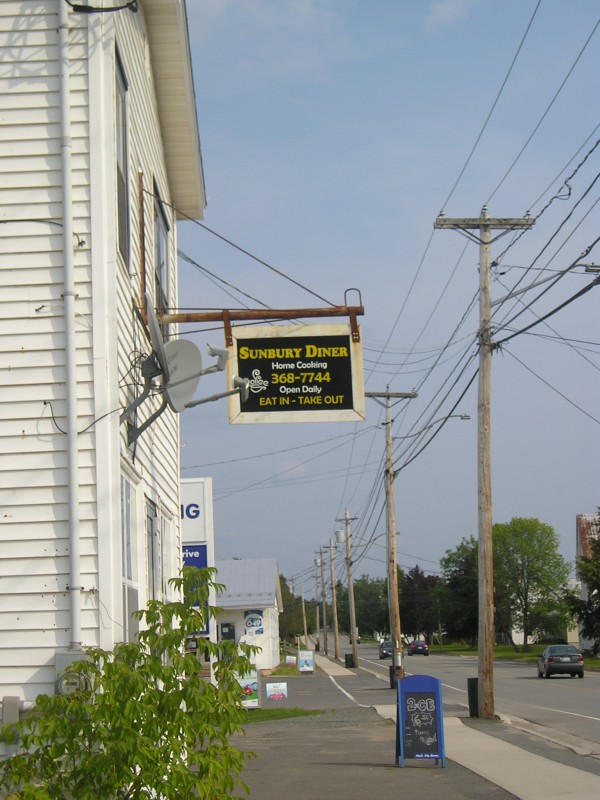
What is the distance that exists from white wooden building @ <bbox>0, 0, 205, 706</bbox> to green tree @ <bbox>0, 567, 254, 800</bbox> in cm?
99

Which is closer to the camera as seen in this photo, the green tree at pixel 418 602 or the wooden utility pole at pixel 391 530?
the wooden utility pole at pixel 391 530

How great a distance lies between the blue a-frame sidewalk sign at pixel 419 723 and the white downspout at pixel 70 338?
7318mm

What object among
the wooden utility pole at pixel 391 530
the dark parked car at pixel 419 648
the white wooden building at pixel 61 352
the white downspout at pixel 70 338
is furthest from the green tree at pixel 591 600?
the white downspout at pixel 70 338

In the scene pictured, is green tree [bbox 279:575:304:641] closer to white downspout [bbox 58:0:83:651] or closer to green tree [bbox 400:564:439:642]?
green tree [bbox 400:564:439:642]

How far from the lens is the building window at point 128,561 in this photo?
28.9 ft

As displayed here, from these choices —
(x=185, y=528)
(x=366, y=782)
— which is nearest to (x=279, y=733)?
(x=185, y=528)

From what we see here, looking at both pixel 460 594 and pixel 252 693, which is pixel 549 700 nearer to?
pixel 252 693

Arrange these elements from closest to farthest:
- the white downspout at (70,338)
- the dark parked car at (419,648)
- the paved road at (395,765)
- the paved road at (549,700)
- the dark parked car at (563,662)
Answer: the white downspout at (70,338) → the paved road at (395,765) → the paved road at (549,700) → the dark parked car at (563,662) → the dark parked car at (419,648)

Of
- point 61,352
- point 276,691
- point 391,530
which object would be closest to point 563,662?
point 391,530

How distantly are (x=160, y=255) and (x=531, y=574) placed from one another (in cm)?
9600

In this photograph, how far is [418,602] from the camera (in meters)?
137

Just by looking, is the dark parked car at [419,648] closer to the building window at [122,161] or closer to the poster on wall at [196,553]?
the poster on wall at [196,553]

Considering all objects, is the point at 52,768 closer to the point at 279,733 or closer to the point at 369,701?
the point at 279,733

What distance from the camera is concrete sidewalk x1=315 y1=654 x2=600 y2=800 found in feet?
37.5
